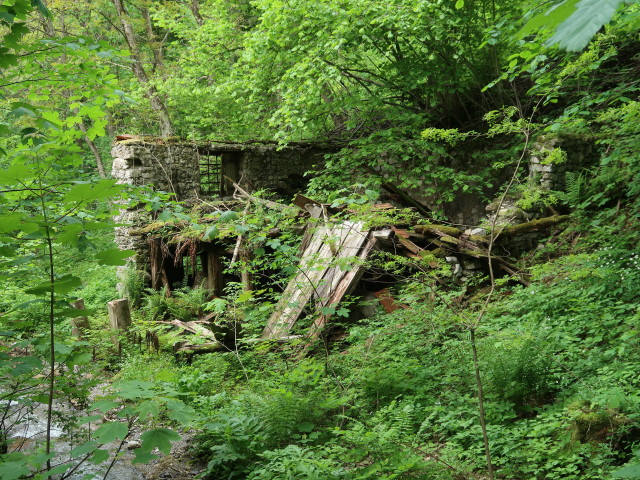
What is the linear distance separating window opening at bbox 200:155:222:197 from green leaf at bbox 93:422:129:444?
10991 millimetres

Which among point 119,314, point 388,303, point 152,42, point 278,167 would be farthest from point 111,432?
point 152,42

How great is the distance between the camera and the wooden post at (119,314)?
8.05 meters

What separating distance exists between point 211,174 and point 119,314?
19.2 ft

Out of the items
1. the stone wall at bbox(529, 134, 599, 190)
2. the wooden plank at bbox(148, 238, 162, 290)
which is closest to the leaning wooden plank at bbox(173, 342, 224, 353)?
the wooden plank at bbox(148, 238, 162, 290)

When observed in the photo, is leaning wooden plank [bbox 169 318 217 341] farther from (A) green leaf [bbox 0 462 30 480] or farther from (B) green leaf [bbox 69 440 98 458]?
(A) green leaf [bbox 0 462 30 480]

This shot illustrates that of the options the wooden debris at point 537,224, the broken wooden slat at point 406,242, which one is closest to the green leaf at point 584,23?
the broken wooden slat at point 406,242

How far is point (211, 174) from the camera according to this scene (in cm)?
1317

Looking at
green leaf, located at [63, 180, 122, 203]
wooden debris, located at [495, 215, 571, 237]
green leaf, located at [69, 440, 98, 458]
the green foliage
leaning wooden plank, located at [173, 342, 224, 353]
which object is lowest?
leaning wooden plank, located at [173, 342, 224, 353]

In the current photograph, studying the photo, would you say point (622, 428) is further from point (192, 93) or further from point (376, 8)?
point (192, 93)

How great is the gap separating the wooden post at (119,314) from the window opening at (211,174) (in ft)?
16.3

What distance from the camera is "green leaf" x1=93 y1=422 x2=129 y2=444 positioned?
1880 millimetres

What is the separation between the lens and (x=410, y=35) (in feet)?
33.3

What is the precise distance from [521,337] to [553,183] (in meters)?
5.09

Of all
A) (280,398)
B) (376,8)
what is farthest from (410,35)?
(280,398)
